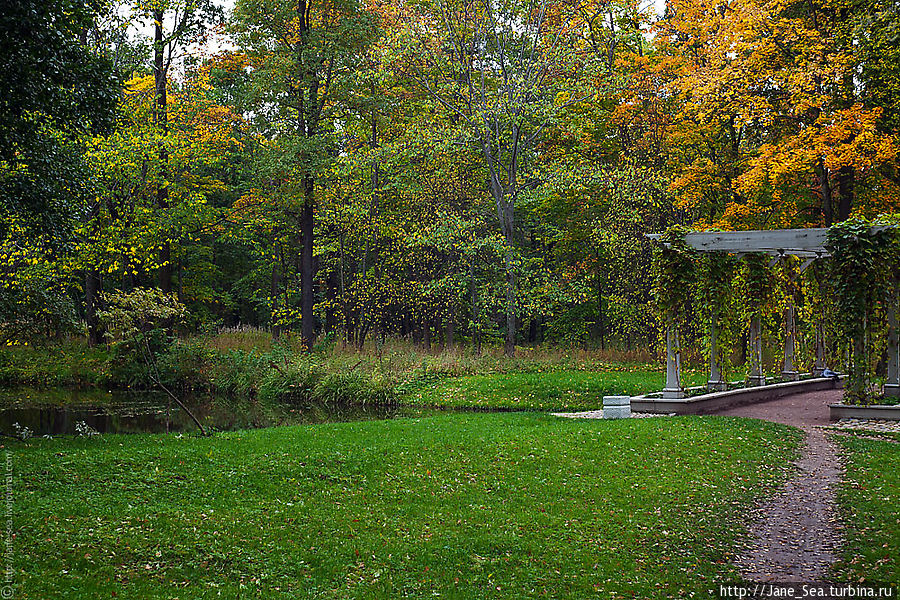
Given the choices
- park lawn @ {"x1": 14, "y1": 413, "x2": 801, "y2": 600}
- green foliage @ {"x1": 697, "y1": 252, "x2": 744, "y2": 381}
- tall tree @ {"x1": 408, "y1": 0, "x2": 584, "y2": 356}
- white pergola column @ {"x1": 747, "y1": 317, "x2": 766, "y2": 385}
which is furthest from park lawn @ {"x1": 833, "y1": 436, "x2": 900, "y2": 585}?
tall tree @ {"x1": 408, "y1": 0, "x2": 584, "y2": 356}

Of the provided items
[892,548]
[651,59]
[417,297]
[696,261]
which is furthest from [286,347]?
[892,548]

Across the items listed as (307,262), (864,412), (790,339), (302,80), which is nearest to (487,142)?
(302,80)

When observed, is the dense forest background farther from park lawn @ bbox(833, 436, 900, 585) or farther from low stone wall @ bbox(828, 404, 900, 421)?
park lawn @ bbox(833, 436, 900, 585)

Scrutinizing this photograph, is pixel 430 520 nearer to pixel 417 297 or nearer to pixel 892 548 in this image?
pixel 892 548

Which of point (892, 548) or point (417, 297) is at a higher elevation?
point (417, 297)

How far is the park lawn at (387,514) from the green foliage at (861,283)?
3190 millimetres

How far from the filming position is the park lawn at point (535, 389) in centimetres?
1822

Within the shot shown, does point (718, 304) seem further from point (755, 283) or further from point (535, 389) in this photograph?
point (535, 389)

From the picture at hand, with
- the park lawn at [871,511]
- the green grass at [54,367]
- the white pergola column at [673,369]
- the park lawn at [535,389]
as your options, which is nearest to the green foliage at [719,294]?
the white pergola column at [673,369]

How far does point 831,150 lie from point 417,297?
613 inches

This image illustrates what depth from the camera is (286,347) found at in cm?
2477

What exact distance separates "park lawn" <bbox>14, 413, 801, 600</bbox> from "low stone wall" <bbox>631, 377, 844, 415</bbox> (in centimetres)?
260

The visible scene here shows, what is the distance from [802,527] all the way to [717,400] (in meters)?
8.04

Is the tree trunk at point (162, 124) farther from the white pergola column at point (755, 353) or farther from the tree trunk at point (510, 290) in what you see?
the white pergola column at point (755, 353)
